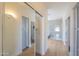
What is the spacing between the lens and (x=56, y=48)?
1604 millimetres

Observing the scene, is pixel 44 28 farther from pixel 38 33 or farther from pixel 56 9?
pixel 56 9

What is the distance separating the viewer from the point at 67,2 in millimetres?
1396

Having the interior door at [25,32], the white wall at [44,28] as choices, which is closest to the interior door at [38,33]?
the white wall at [44,28]

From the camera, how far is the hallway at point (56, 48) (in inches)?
59.0

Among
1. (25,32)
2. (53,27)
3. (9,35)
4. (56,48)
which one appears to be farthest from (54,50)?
(9,35)

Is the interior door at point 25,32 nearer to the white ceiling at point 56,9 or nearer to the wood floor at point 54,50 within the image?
the wood floor at point 54,50

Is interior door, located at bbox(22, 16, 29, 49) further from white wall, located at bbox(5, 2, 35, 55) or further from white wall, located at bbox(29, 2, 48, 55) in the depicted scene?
white wall, located at bbox(29, 2, 48, 55)

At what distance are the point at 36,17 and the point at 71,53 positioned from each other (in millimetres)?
678

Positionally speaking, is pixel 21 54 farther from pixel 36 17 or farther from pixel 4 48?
pixel 36 17

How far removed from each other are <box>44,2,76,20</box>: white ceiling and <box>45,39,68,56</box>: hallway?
32cm

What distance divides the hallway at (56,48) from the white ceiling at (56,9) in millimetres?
325

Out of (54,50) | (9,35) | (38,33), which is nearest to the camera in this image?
(9,35)

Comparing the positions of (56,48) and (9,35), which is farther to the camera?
(56,48)

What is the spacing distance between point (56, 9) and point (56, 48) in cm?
52
